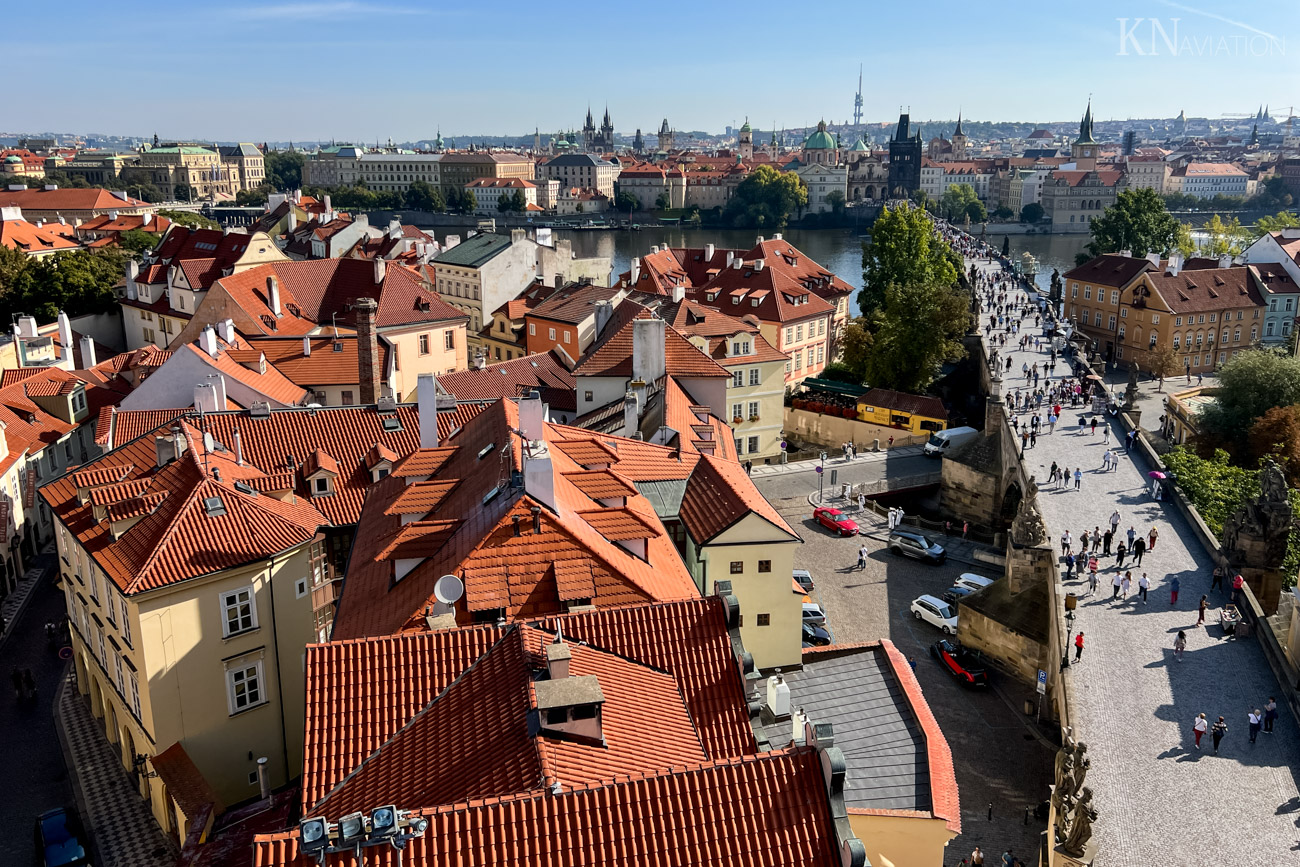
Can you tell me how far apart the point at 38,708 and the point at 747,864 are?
73.9 feet

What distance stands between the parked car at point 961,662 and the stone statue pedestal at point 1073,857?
10956 millimetres

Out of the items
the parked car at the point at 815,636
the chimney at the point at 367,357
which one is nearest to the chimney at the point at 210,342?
the chimney at the point at 367,357

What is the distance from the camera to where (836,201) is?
617ft

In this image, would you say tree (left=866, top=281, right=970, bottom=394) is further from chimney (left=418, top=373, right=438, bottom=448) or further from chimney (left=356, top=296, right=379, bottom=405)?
chimney (left=418, top=373, right=438, bottom=448)

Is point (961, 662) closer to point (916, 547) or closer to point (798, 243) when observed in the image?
point (916, 547)

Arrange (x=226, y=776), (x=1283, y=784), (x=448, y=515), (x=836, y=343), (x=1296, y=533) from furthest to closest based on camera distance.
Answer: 1. (x=836, y=343)
2. (x=1296, y=533)
3. (x=226, y=776)
4. (x=448, y=515)
5. (x=1283, y=784)

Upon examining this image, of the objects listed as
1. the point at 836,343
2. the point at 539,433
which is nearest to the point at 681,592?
A: the point at 539,433

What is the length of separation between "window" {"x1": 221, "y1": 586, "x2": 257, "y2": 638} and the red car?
21593 mm

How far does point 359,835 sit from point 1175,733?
1626cm

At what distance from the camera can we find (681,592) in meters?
19.6

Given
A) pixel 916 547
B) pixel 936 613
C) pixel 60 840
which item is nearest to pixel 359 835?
pixel 60 840

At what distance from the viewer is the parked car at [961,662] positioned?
2750cm

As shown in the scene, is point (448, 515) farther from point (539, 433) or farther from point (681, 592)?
point (681, 592)

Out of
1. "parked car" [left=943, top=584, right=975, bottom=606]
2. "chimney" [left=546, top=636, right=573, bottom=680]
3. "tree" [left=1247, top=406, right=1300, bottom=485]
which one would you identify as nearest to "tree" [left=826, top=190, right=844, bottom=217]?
"tree" [left=1247, top=406, right=1300, bottom=485]
